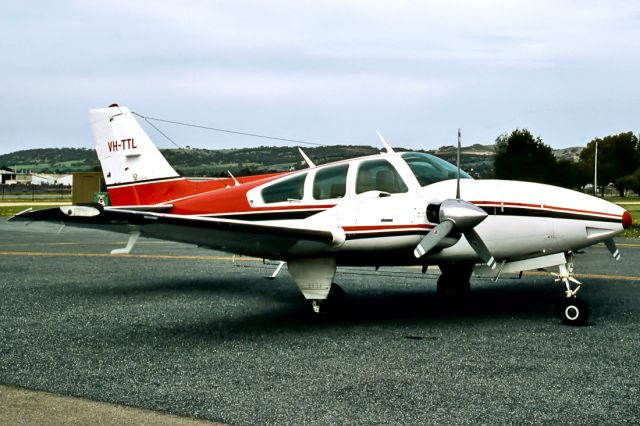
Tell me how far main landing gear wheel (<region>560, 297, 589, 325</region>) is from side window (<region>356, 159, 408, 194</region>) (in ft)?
9.26

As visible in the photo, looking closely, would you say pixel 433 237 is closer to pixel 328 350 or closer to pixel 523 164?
pixel 328 350

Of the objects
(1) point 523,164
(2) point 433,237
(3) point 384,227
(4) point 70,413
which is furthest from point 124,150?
(1) point 523,164

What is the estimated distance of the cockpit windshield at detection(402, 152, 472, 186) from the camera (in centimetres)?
1052

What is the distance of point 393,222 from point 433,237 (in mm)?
727

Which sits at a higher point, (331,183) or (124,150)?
(124,150)

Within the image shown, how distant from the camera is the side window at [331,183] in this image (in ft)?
35.5

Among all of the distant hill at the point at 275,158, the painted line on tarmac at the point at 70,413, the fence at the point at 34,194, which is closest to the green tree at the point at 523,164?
the distant hill at the point at 275,158

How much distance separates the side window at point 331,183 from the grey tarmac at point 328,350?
6.50ft

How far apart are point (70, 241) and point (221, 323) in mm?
18037

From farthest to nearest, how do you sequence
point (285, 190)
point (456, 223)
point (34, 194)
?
point (34, 194) < point (285, 190) < point (456, 223)

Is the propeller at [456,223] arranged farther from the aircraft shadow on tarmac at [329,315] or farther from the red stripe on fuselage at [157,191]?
the red stripe on fuselage at [157,191]

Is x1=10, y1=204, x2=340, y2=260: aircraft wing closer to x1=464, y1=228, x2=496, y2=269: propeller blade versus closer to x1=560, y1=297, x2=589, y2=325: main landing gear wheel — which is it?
x1=464, y1=228, x2=496, y2=269: propeller blade

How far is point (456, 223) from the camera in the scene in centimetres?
922

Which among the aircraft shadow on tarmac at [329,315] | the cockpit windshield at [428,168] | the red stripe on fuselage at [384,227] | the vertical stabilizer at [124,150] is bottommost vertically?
the aircraft shadow on tarmac at [329,315]
